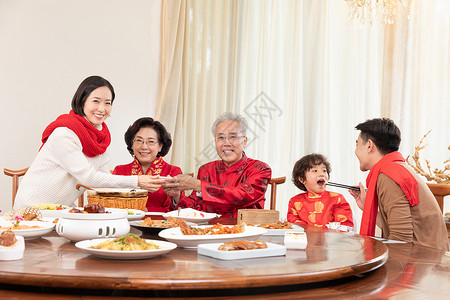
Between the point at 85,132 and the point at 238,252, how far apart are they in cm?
164

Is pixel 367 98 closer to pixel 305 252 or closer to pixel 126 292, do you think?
pixel 305 252

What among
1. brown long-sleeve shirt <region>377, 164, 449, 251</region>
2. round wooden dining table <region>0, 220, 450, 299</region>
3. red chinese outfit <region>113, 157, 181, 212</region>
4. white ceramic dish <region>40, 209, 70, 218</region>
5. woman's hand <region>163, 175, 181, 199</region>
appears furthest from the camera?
red chinese outfit <region>113, 157, 181, 212</region>

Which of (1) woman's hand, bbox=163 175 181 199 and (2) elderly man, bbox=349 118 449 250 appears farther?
(1) woman's hand, bbox=163 175 181 199

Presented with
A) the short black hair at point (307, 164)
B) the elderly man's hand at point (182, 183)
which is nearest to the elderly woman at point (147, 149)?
the elderly man's hand at point (182, 183)

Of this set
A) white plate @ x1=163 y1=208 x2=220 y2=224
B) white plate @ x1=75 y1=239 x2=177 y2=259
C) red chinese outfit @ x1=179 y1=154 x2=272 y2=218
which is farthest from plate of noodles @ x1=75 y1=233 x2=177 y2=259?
red chinese outfit @ x1=179 y1=154 x2=272 y2=218

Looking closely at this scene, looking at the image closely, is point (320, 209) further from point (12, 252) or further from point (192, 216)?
point (12, 252)

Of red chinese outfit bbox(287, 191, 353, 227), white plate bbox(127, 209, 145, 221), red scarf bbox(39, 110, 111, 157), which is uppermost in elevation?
red scarf bbox(39, 110, 111, 157)

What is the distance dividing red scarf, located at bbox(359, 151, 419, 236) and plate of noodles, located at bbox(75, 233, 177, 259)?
4.39 ft

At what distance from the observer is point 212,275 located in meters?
0.94

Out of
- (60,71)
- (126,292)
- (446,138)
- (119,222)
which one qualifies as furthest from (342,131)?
(126,292)

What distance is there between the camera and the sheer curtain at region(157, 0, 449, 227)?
3.98 m

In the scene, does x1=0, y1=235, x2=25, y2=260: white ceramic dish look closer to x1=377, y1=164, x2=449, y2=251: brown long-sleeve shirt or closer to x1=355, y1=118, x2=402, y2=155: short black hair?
x1=377, y1=164, x2=449, y2=251: brown long-sleeve shirt

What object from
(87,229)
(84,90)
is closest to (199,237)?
(87,229)

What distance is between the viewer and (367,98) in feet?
13.1
